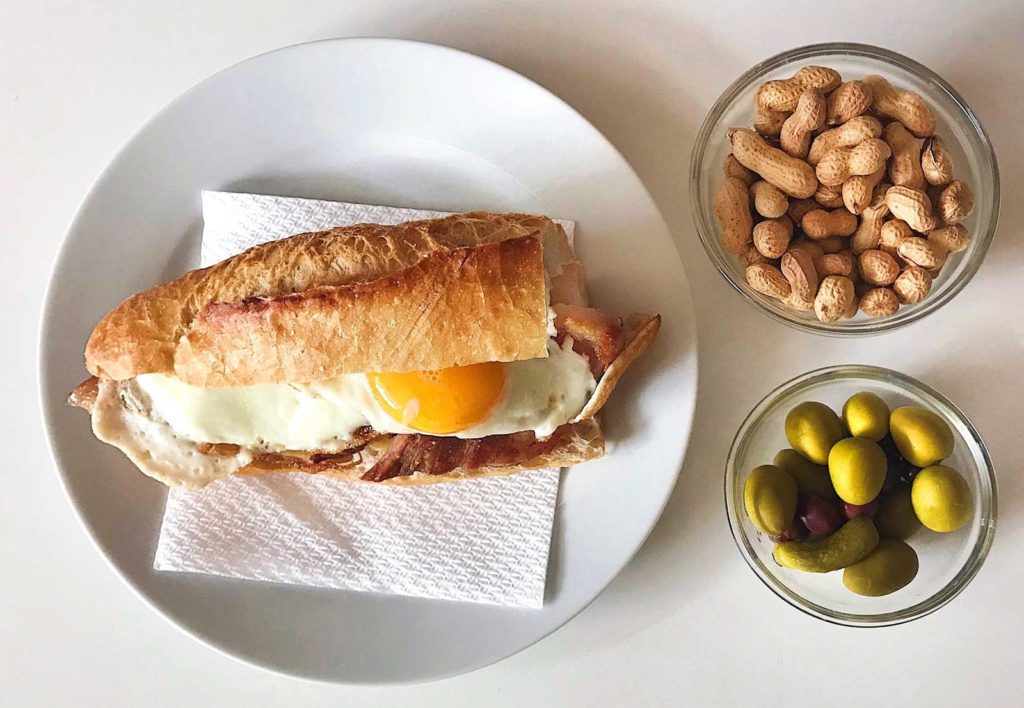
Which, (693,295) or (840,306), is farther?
(693,295)

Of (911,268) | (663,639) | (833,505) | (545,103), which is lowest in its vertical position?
(663,639)

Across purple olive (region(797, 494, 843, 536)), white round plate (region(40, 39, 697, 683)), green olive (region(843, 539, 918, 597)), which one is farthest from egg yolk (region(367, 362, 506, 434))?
green olive (region(843, 539, 918, 597))

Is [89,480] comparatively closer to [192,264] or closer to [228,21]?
[192,264]

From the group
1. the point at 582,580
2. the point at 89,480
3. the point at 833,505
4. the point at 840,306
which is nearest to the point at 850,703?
the point at 833,505

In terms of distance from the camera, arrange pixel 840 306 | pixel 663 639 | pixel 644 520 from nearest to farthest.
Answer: pixel 840 306 → pixel 644 520 → pixel 663 639

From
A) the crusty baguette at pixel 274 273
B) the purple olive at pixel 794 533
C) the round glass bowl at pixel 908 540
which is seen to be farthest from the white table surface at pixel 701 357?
the crusty baguette at pixel 274 273

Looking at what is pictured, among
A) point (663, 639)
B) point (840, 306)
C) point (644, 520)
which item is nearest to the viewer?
point (840, 306)

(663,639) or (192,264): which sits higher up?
(192,264)
